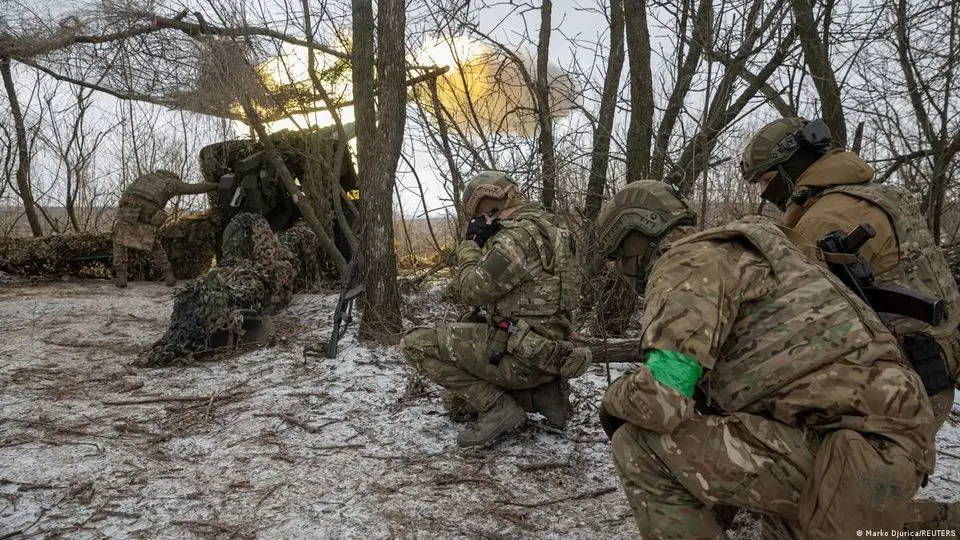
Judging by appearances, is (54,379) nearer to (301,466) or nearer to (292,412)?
(292,412)

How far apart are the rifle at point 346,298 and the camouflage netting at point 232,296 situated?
2.96 ft

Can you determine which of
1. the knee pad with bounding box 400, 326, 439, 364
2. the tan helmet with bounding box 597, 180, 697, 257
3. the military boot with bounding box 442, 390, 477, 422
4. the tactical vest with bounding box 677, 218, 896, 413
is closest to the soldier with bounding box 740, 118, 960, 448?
the tan helmet with bounding box 597, 180, 697, 257

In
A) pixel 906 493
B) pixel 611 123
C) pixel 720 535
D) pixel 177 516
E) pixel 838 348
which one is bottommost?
pixel 177 516

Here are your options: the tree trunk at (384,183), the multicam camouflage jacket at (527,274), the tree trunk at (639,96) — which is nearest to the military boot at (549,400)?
the multicam camouflage jacket at (527,274)

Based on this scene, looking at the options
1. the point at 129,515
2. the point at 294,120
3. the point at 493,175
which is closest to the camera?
the point at 129,515

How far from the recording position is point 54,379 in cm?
463

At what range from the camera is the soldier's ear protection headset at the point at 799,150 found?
9.10 feet

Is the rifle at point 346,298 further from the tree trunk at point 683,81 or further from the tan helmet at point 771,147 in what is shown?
the tan helmet at point 771,147

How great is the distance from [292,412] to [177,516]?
1279mm

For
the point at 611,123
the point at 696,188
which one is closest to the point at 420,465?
the point at 696,188

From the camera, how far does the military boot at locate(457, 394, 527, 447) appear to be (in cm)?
333

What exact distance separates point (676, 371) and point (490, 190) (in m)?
1.91

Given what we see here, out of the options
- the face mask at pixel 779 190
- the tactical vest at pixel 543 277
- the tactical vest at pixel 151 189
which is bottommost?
the tactical vest at pixel 543 277

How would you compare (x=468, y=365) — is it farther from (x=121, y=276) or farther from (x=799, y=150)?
(x=121, y=276)
